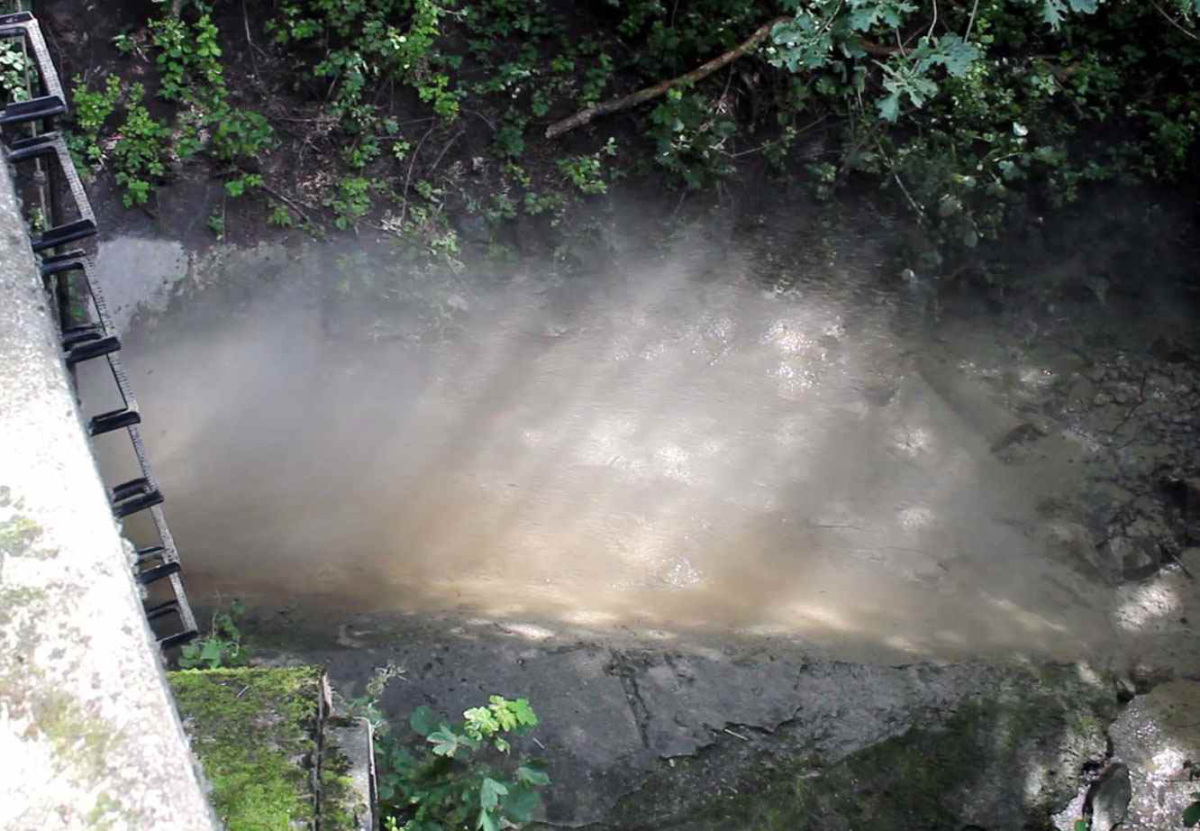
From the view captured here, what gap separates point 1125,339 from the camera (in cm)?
668

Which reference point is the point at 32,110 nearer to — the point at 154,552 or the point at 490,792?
the point at 154,552

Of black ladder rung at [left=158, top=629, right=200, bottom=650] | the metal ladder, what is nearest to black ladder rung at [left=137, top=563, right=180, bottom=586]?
the metal ladder

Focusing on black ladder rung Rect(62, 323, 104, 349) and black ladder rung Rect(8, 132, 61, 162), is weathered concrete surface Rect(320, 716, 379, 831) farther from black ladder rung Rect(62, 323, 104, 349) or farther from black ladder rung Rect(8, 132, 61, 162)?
black ladder rung Rect(8, 132, 61, 162)

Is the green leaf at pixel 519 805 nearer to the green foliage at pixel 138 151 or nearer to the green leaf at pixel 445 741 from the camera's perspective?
the green leaf at pixel 445 741

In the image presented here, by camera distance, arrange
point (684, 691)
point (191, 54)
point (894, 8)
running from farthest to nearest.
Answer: point (191, 54), point (684, 691), point (894, 8)

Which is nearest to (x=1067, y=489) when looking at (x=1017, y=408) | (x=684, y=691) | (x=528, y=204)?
(x=1017, y=408)

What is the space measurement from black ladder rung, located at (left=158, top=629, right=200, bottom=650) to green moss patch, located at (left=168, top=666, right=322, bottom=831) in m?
0.99

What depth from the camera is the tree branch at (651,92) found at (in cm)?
669

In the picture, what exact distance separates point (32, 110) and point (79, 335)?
2.51ft

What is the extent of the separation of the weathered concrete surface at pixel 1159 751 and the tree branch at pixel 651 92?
435 centimetres

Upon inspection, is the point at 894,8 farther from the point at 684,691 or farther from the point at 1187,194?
the point at 1187,194

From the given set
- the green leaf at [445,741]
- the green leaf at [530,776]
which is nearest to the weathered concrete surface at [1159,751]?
the green leaf at [530,776]

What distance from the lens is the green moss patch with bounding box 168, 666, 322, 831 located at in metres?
2.46

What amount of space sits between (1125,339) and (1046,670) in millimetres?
2870
